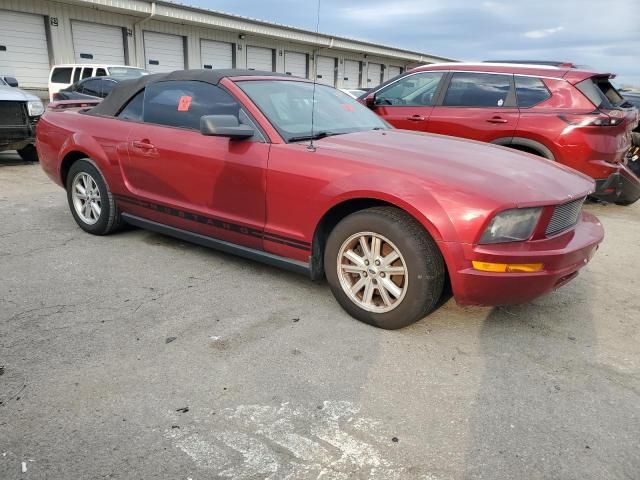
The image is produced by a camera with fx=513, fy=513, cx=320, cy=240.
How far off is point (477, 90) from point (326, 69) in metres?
23.1

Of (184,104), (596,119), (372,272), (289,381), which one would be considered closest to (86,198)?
(184,104)

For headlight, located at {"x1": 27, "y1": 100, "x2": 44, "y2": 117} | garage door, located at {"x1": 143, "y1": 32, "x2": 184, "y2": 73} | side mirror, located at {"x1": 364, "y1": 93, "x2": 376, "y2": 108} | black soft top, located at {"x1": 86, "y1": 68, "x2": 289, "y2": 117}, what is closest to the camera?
black soft top, located at {"x1": 86, "y1": 68, "x2": 289, "y2": 117}

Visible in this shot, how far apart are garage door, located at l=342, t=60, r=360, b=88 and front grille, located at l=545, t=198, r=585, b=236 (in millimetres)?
27893

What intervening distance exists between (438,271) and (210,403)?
1.43 meters

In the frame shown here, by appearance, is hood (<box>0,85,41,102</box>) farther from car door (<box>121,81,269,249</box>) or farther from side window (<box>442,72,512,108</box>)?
side window (<box>442,72,512,108</box>)

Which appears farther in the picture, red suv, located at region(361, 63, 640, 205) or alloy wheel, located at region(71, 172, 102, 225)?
red suv, located at region(361, 63, 640, 205)

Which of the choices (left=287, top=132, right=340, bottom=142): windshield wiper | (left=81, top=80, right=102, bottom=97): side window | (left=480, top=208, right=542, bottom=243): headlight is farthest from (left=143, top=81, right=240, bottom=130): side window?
(left=81, top=80, right=102, bottom=97): side window

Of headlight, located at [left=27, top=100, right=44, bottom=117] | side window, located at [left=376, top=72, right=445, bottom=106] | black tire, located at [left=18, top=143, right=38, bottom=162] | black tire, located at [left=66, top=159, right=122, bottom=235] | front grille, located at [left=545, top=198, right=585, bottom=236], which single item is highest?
side window, located at [left=376, top=72, right=445, bottom=106]

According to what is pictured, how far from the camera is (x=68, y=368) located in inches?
103

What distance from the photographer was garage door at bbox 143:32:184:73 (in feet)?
65.2

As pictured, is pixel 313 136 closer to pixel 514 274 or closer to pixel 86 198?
pixel 514 274

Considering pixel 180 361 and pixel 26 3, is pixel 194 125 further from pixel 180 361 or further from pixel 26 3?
pixel 26 3

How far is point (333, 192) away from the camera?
3.17 m

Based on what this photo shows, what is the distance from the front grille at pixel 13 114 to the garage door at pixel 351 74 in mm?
23165
